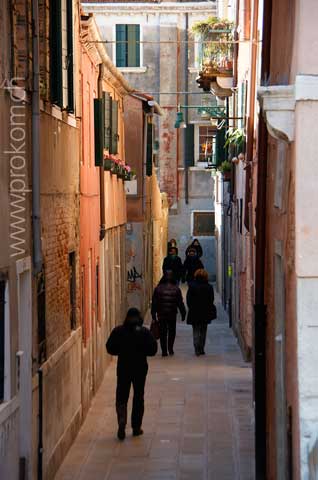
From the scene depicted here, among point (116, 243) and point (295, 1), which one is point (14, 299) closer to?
point (295, 1)

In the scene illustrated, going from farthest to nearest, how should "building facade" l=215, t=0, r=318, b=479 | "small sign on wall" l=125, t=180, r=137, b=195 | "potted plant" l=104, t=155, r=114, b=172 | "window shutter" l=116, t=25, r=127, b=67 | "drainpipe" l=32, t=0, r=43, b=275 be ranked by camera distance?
"window shutter" l=116, t=25, r=127, b=67
"small sign on wall" l=125, t=180, r=137, b=195
"potted plant" l=104, t=155, r=114, b=172
"drainpipe" l=32, t=0, r=43, b=275
"building facade" l=215, t=0, r=318, b=479

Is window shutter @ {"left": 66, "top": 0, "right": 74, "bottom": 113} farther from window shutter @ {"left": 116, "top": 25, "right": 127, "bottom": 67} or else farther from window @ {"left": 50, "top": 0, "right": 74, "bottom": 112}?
window shutter @ {"left": 116, "top": 25, "right": 127, "bottom": 67}

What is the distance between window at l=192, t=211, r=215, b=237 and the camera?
4641cm

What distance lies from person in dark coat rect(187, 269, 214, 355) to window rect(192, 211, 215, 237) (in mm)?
22296

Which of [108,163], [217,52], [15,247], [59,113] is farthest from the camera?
[217,52]

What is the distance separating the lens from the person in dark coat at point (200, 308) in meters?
23.6

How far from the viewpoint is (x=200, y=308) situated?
930 inches

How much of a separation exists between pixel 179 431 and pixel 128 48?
30.4 m

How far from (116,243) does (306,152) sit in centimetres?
1793

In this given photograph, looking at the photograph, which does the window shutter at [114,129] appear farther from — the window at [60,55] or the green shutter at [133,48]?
the green shutter at [133,48]

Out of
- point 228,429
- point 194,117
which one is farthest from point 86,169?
point 194,117

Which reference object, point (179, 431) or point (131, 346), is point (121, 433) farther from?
point (131, 346)

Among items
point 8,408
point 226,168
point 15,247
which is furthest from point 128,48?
point 8,408

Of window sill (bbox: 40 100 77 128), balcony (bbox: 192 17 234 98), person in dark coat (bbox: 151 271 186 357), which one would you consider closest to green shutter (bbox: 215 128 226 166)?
balcony (bbox: 192 17 234 98)
